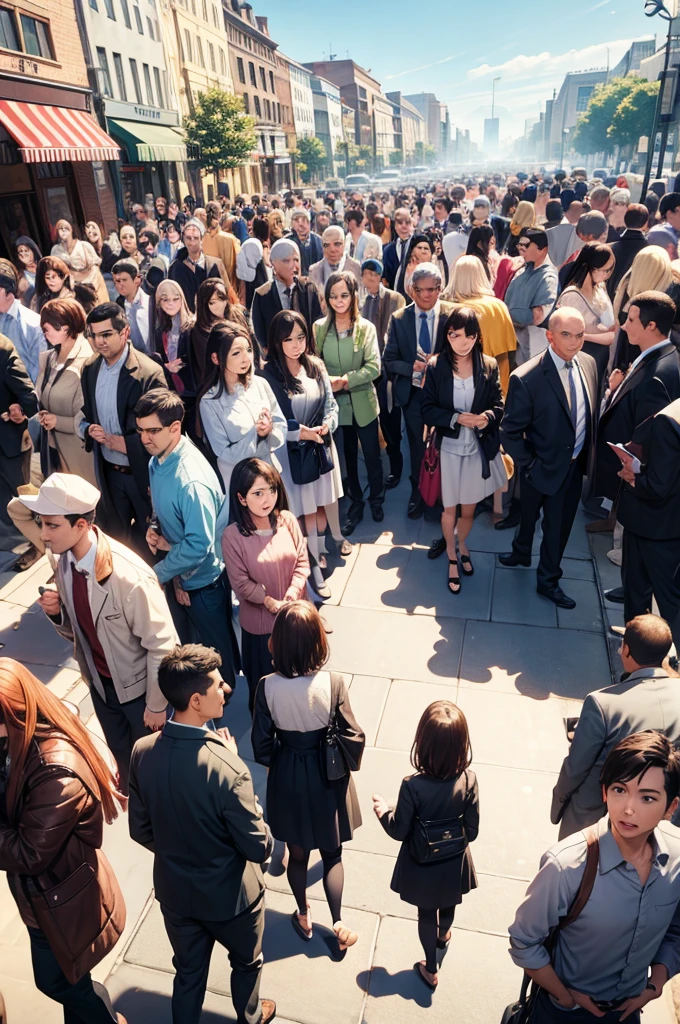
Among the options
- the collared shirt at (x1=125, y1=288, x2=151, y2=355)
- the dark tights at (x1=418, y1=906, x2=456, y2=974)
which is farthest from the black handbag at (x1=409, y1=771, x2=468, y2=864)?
the collared shirt at (x1=125, y1=288, x2=151, y2=355)

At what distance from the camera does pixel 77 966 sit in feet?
7.79

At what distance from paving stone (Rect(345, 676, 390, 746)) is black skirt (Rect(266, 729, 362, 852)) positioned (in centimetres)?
117

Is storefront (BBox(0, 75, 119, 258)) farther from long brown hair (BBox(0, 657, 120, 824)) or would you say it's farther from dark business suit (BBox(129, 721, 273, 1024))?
dark business suit (BBox(129, 721, 273, 1024))

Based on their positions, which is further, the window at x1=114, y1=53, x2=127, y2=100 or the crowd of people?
the window at x1=114, y1=53, x2=127, y2=100

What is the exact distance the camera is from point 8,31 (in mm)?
16609

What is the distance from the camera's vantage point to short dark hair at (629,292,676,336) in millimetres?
4191

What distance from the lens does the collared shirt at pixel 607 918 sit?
1.96 meters

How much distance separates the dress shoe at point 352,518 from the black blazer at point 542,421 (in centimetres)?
197

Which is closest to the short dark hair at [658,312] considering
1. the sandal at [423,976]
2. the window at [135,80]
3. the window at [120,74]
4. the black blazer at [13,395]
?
the sandal at [423,976]

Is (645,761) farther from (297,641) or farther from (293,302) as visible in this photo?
(293,302)

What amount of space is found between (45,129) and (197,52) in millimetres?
30252

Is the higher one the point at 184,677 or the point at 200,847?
the point at 184,677

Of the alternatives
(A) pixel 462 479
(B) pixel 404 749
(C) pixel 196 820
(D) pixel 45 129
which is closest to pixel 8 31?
(D) pixel 45 129

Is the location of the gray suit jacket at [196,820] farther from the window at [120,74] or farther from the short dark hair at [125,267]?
the window at [120,74]
